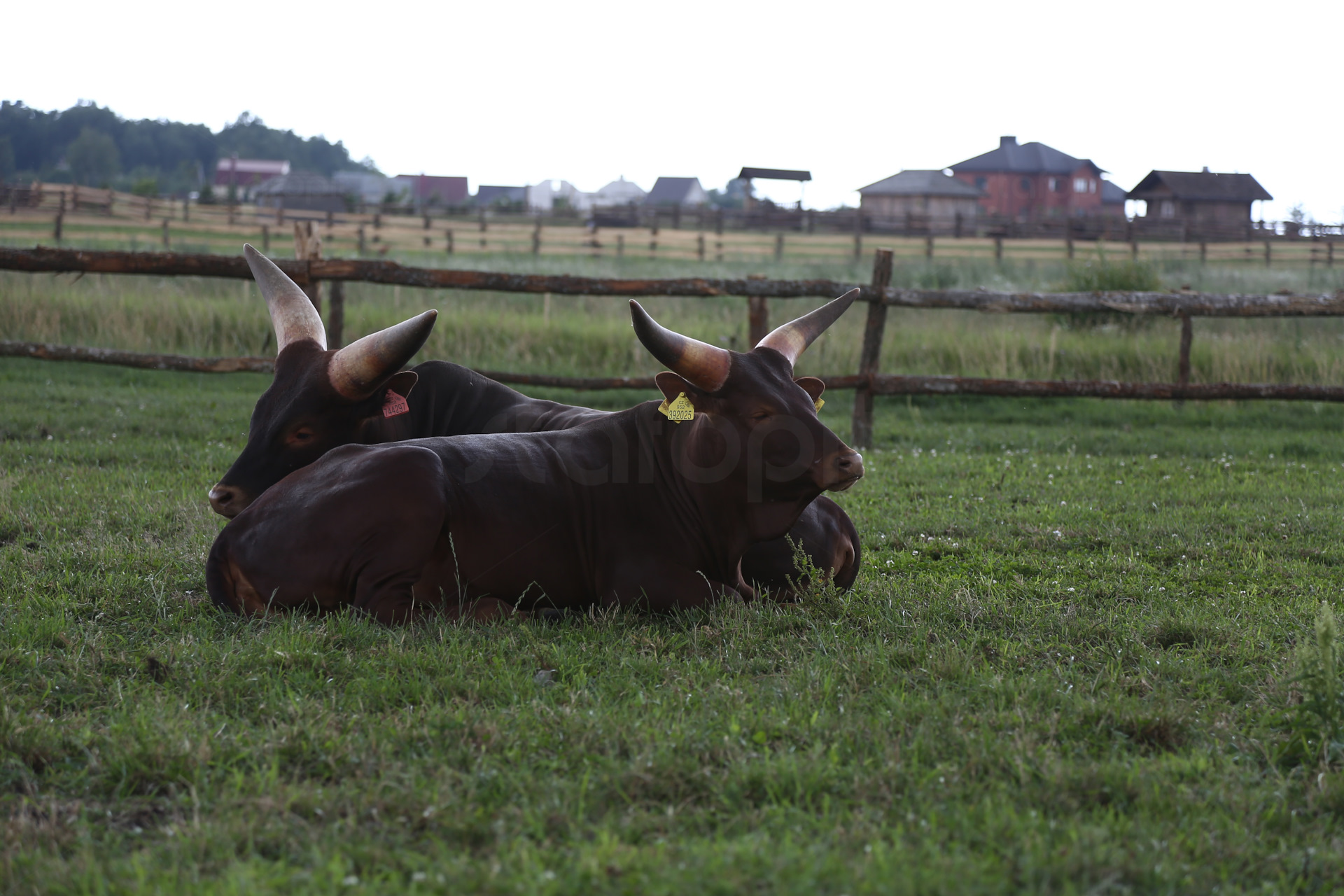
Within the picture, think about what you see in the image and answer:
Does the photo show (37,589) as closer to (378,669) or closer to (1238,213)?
(378,669)

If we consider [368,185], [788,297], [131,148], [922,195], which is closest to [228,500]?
[788,297]

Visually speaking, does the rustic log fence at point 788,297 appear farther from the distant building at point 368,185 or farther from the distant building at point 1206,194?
the distant building at point 368,185

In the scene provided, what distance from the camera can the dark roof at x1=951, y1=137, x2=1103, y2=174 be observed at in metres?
72.3

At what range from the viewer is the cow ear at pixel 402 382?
15.9ft

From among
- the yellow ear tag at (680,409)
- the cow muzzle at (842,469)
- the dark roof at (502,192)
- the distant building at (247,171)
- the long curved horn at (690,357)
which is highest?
the distant building at (247,171)

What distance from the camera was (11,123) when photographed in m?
98.8

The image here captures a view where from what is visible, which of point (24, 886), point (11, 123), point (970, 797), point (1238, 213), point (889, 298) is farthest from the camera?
point (11, 123)

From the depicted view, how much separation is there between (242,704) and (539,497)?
1.45 meters

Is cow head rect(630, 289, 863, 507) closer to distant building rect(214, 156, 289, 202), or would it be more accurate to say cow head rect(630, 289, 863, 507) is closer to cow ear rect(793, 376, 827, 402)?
cow ear rect(793, 376, 827, 402)

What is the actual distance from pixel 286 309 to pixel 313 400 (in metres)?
0.65

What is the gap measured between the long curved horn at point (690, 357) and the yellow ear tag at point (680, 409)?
2.7 inches

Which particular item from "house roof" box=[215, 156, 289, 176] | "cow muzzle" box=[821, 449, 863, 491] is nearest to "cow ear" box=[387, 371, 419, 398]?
"cow muzzle" box=[821, 449, 863, 491]

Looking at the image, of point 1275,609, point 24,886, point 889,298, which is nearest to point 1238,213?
point 889,298

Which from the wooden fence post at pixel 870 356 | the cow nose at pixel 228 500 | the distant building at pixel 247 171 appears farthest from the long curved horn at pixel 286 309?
the distant building at pixel 247 171
